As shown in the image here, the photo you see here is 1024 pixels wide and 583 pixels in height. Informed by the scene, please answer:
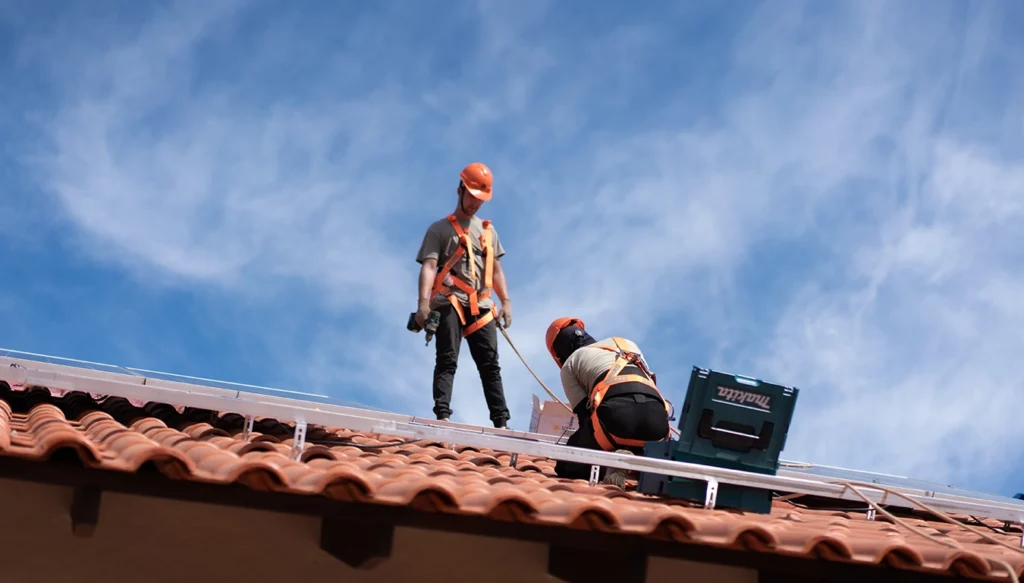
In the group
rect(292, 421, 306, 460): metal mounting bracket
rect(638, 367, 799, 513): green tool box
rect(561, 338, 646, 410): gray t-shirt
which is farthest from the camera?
rect(561, 338, 646, 410): gray t-shirt

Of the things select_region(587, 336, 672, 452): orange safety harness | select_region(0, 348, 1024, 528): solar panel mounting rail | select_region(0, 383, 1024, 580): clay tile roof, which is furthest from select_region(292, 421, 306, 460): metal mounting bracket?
select_region(587, 336, 672, 452): orange safety harness

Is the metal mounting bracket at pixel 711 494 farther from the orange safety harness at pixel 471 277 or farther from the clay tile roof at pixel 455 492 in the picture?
the orange safety harness at pixel 471 277

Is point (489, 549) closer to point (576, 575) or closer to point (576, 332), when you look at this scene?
point (576, 575)

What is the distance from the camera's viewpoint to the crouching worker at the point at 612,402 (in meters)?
6.89

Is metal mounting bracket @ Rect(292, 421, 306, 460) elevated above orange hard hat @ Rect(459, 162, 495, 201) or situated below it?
below

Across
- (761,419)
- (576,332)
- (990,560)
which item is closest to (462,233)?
(576,332)

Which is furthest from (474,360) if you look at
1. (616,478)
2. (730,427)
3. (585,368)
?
(730,427)

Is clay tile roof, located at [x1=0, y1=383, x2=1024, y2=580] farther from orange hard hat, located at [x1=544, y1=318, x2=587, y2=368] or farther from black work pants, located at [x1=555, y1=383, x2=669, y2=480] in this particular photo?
orange hard hat, located at [x1=544, y1=318, x2=587, y2=368]

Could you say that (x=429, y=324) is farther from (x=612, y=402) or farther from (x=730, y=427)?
(x=730, y=427)

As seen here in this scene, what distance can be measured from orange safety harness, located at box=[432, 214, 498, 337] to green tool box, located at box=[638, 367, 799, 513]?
10.9ft

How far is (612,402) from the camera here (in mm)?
6949

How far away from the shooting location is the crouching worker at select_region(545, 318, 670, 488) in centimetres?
689

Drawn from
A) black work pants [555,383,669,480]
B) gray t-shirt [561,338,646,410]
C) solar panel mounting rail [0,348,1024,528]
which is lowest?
solar panel mounting rail [0,348,1024,528]

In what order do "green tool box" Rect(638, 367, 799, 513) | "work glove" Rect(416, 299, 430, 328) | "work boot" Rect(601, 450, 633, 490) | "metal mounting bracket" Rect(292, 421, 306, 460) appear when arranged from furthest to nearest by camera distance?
1. "work glove" Rect(416, 299, 430, 328)
2. "work boot" Rect(601, 450, 633, 490)
3. "green tool box" Rect(638, 367, 799, 513)
4. "metal mounting bracket" Rect(292, 421, 306, 460)
